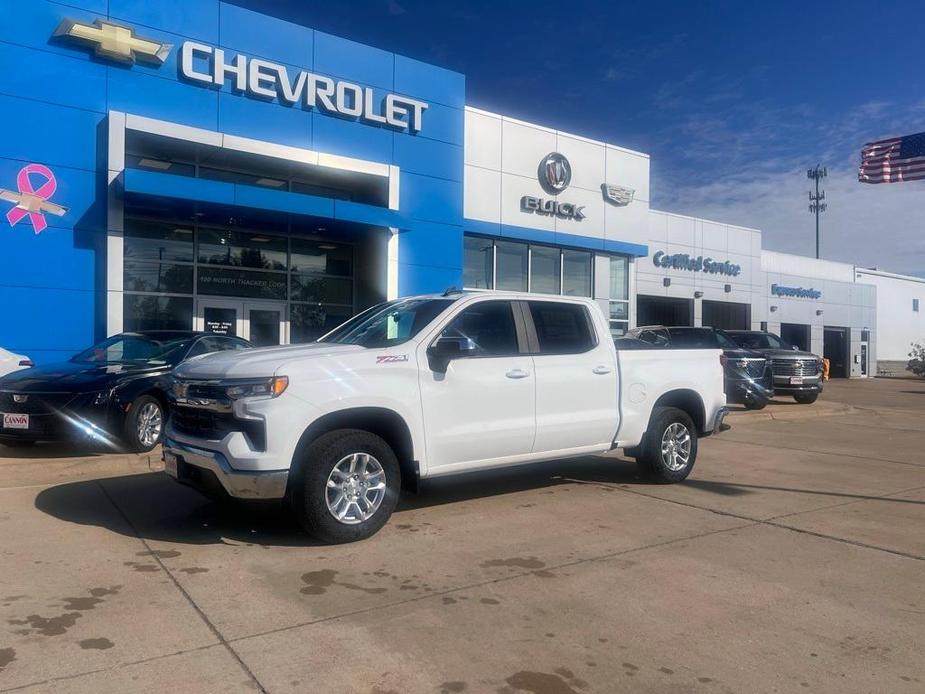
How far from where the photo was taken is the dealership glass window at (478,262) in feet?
63.4

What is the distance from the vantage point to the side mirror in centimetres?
575

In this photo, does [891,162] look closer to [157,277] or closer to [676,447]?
[676,447]

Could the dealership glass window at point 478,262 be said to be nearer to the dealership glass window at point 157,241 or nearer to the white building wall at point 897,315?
the dealership glass window at point 157,241

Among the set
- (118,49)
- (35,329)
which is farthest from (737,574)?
(118,49)

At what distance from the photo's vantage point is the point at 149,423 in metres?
8.76

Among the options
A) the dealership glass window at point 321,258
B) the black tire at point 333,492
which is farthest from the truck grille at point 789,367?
the black tire at point 333,492

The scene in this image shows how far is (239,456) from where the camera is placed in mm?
5043

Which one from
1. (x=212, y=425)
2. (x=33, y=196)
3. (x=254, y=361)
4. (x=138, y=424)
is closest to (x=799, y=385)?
(x=138, y=424)

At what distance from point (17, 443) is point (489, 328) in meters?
6.23

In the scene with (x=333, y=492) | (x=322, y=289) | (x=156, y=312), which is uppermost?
(x=322, y=289)

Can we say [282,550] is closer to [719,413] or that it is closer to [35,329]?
[719,413]

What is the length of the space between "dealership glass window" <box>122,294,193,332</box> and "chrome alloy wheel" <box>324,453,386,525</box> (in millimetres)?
10035

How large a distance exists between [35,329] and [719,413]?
1095cm

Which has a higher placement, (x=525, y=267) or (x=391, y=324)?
(x=525, y=267)
